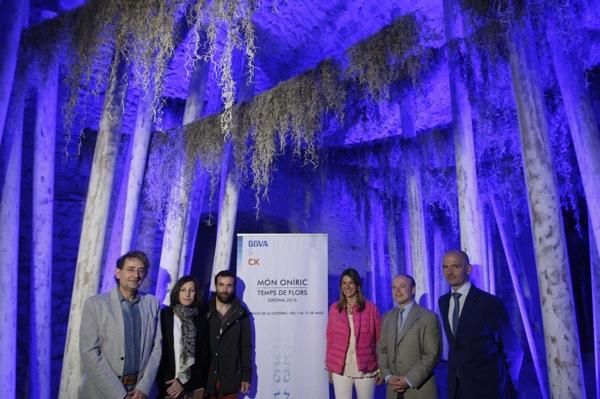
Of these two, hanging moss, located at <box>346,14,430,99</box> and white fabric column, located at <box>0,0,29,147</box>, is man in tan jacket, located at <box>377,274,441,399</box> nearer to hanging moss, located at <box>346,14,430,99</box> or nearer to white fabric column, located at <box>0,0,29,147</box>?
hanging moss, located at <box>346,14,430,99</box>

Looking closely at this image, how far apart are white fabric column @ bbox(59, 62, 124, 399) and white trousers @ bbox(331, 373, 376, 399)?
2.10 m

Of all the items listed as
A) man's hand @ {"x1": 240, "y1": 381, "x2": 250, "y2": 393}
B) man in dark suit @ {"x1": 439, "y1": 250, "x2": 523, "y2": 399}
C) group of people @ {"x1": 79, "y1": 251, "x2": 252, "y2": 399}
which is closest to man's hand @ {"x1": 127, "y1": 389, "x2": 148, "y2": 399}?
group of people @ {"x1": 79, "y1": 251, "x2": 252, "y2": 399}

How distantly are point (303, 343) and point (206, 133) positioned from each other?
8.37 feet

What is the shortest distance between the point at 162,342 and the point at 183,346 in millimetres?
145

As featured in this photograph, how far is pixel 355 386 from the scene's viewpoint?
11.2ft

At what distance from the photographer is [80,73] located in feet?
13.3

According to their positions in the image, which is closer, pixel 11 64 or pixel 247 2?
pixel 247 2

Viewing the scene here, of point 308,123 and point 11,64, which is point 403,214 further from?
point 11,64

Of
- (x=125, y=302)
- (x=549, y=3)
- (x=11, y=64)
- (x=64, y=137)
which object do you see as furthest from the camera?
(x=64, y=137)

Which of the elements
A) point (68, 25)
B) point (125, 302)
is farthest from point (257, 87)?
point (125, 302)

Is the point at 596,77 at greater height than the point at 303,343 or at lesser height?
greater

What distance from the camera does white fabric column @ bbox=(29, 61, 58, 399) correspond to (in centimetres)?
412

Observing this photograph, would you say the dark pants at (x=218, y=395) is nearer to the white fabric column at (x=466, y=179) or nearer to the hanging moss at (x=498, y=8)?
the white fabric column at (x=466, y=179)

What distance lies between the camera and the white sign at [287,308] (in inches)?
155
